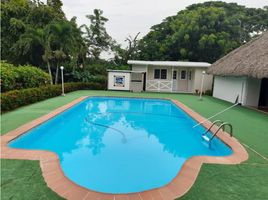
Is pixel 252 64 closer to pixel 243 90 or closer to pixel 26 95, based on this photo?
pixel 243 90

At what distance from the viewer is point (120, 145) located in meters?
6.76

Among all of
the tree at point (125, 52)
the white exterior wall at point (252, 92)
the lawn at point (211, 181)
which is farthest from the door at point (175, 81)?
the lawn at point (211, 181)

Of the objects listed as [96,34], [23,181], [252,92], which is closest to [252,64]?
[252,92]

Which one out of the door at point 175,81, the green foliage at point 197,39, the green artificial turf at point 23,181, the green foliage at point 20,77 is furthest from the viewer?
the green foliage at point 197,39

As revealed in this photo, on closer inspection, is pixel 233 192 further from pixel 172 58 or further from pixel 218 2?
pixel 218 2

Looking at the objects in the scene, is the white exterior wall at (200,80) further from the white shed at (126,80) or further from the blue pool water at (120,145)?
the blue pool water at (120,145)

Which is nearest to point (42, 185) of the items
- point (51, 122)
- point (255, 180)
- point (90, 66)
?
point (255, 180)

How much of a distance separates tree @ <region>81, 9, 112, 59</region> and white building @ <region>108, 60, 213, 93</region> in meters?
7.16

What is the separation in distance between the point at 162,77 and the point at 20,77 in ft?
41.4

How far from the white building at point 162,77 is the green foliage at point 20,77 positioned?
22.9 feet

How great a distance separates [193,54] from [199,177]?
22254 mm

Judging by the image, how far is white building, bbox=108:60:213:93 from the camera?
19500 millimetres

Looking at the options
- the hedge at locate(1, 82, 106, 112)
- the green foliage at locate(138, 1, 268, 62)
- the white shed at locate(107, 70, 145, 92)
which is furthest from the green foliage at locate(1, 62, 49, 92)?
the green foliage at locate(138, 1, 268, 62)

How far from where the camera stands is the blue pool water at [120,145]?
4.60 m
